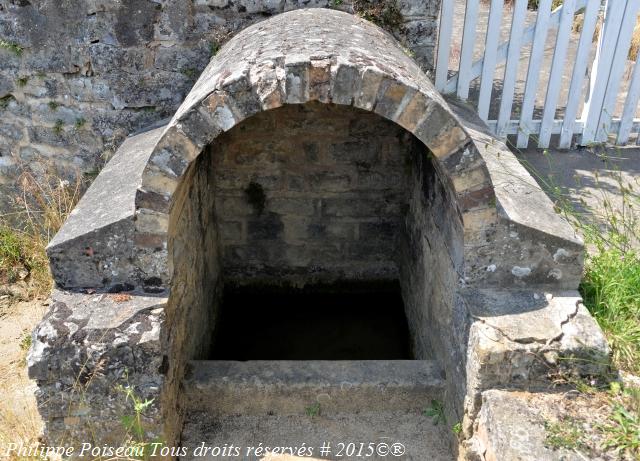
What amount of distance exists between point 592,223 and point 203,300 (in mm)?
2744

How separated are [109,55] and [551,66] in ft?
11.2

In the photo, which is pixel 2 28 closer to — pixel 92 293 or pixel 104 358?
pixel 92 293

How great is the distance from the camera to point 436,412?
338 centimetres

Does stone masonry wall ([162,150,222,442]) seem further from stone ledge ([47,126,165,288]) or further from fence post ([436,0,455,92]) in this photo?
fence post ([436,0,455,92])

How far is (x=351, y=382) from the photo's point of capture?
11.1 feet

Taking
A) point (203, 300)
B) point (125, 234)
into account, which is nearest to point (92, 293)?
point (125, 234)

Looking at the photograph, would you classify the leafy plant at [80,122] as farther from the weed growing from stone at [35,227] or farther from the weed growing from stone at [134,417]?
the weed growing from stone at [134,417]

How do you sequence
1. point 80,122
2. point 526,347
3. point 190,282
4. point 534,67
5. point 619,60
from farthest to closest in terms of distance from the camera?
1. point 619,60
2. point 534,67
3. point 80,122
4. point 190,282
5. point 526,347

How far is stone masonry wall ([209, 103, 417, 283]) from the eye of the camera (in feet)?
15.1

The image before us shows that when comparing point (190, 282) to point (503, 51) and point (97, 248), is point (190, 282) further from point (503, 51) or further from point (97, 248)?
point (503, 51)

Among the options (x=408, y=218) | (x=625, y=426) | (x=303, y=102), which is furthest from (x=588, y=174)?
(x=303, y=102)

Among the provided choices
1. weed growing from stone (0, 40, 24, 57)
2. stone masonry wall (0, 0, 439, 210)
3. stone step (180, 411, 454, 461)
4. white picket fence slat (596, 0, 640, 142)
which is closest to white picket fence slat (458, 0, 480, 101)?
stone masonry wall (0, 0, 439, 210)

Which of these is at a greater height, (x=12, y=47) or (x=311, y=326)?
(x=12, y=47)

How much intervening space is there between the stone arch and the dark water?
1.98 metres
